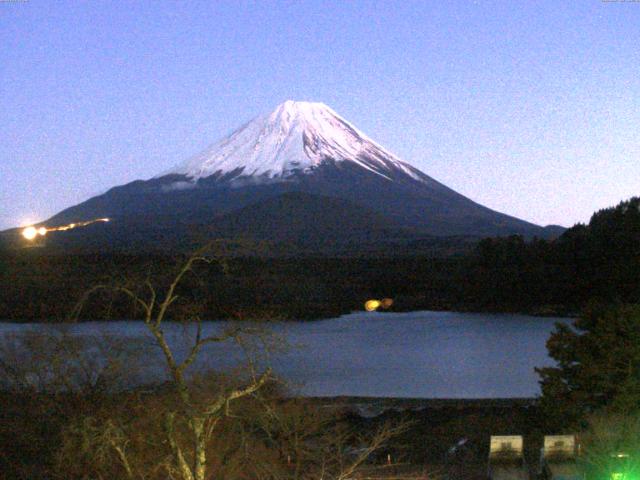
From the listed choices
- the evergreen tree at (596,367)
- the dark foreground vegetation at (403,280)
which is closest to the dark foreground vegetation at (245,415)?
the evergreen tree at (596,367)

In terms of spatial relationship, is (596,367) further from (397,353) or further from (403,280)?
(403,280)

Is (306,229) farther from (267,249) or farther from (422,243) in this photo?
(267,249)

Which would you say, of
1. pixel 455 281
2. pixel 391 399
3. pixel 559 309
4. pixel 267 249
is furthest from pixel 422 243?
pixel 267 249

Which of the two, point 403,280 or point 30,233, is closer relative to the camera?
point 30,233

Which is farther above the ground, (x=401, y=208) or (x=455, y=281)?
(x=401, y=208)

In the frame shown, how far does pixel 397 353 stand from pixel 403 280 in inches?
469

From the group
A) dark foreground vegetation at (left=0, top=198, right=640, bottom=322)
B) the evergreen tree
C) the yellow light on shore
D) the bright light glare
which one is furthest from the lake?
the bright light glare

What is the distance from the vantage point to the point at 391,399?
12.6m

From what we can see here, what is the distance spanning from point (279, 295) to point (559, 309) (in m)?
9.68

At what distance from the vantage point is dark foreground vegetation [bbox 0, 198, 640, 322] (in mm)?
22448

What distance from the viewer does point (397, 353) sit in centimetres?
1842

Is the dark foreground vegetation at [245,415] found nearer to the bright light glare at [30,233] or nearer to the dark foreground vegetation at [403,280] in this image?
the bright light glare at [30,233]

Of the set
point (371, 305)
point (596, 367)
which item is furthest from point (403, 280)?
point (596, 367)

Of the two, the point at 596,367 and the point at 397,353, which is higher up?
the point at 596,367
